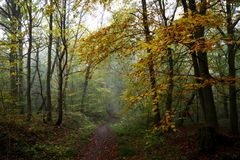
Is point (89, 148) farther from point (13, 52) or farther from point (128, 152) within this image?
point (13, 52)

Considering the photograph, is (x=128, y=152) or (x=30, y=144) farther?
(x=30, y=144)

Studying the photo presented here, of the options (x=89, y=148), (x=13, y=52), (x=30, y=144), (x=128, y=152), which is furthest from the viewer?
(x=13, y=52)

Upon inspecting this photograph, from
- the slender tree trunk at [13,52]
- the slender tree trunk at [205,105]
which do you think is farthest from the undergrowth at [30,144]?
the slender tree trunk at [205,105]

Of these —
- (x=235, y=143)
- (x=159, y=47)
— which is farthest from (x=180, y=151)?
(x=159, y=47)

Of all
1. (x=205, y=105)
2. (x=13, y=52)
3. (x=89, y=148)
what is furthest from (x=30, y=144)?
(x=205, y=105)

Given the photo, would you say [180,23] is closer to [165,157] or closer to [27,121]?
[165,157]

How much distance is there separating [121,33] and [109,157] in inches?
218

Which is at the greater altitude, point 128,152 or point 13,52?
point 13,52

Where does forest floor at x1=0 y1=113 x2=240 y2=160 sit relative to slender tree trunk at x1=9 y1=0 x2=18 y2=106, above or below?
below

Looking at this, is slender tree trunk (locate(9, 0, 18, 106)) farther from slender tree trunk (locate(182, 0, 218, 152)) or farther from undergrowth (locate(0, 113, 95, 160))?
slender tree trunk (locate(182, 0, 218, 152))

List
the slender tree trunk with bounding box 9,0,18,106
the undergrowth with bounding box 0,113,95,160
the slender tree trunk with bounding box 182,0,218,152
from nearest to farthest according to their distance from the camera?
the slender tree trunk with bounding box 182,0,218,152 < the undergrowth with bounding box 0,113,95,160 < the slender tree trunk with bounding box 9,0,18,106

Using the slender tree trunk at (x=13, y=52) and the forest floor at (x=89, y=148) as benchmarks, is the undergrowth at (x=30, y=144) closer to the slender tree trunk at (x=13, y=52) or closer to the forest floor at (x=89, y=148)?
the forest floor at (x=89, y=148)

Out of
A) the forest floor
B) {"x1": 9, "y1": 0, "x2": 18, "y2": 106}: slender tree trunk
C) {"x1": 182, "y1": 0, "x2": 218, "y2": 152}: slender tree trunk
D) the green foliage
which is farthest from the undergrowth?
{"x1": 182, "y1": 0, "x2": 218, "y2": 152}: slender tree trunk

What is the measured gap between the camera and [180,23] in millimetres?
5141
